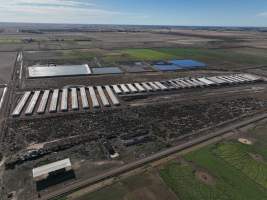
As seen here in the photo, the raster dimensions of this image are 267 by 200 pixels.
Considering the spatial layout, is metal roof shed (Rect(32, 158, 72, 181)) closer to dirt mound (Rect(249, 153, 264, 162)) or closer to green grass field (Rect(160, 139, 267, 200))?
green grass field (Rect(160, 139, 267, 200))

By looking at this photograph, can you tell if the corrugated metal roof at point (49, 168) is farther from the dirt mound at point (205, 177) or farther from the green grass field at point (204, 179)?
the dirt mound at point (205, 177)

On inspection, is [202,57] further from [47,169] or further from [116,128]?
[47,169]

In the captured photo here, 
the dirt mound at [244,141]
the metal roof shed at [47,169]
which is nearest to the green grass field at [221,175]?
the dirt mound at [244,141]

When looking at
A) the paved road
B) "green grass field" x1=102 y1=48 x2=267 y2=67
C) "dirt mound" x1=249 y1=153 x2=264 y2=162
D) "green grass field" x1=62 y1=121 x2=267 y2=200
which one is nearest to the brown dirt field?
"green grass field" x1=102 y1=48 x2=267 y2=67

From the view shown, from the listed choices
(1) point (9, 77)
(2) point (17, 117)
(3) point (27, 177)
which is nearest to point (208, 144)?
(3) point (27, 177)

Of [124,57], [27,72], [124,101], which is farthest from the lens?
[124,57]

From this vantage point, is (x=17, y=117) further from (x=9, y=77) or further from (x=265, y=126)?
(x=265, y=126)

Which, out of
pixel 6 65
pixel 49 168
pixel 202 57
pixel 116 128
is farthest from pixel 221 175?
pixel 202 57
